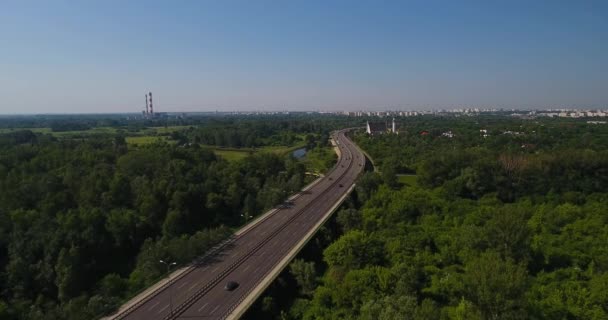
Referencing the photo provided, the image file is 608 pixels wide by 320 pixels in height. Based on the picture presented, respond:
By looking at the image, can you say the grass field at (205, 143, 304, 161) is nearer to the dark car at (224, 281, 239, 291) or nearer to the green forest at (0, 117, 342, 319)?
the green forest at (0, 117, 342, 319)

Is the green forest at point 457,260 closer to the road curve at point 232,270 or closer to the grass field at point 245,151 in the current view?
the road curve at point 232,270

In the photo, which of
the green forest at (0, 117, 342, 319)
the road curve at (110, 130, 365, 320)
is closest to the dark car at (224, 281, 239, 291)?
the road curve at (110, 130, 365, 320)

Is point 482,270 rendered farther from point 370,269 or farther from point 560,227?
point 560,227

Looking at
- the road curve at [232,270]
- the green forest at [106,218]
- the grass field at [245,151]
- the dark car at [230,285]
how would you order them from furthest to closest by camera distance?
the grass field at [245,151]
the green forest at [106,218]
the dark car at [230,285]
the road curve at [232,270]

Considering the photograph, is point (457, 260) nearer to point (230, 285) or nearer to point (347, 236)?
point (347, 236)

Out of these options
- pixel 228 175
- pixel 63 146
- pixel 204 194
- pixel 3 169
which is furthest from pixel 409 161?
pixel 63 146

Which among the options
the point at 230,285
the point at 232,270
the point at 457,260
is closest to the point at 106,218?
the point at 232,270

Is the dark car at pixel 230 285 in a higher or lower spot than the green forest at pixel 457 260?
lower

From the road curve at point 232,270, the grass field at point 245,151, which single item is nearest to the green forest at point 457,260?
the road curve at point 232,270
